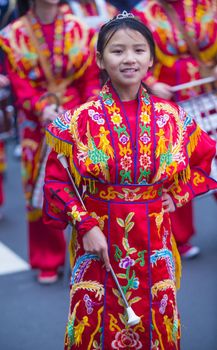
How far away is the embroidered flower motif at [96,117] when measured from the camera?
2.82 meters

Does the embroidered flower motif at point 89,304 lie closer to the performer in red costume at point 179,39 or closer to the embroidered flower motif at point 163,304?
the embroidered flower motif at point 163,304

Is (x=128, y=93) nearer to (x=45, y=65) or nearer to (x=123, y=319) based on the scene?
(x=123, y=319)

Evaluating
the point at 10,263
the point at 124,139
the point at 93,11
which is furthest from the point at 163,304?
the point at 93,11

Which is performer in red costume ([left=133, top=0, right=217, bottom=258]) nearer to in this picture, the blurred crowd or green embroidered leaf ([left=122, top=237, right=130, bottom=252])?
the blurred crowd

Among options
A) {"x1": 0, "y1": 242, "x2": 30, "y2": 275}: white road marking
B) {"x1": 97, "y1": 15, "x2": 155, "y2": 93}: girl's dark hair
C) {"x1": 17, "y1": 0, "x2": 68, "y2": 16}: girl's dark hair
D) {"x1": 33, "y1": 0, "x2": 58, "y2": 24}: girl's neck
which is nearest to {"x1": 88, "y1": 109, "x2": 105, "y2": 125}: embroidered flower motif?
{"x1": 97, "y1": 15, "x2": 155, "y2": 93}: girl's dark hair

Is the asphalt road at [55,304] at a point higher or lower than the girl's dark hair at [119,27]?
lower

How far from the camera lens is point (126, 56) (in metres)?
2.79

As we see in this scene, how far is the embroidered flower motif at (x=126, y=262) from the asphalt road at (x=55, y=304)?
117cm

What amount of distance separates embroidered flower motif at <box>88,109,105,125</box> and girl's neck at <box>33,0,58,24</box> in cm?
184

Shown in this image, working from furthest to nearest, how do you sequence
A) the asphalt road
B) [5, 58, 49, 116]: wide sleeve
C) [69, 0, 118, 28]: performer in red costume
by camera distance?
[69, 0, 118, 28]: performer in red costume < [5, 58, 49, 116]: wide sleeve < the asphalt road

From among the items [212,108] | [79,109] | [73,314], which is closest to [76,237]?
[73,314]

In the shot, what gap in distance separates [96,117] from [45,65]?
5.79 feet

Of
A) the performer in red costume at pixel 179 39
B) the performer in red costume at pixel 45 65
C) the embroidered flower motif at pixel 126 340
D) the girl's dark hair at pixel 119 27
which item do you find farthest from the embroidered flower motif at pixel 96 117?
the performer in red costume at pixel 179 39

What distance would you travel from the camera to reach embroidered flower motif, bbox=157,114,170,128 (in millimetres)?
2861
